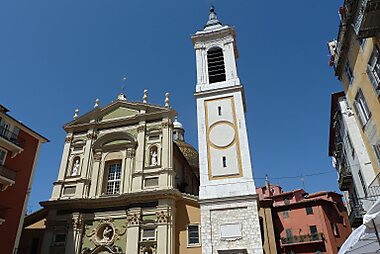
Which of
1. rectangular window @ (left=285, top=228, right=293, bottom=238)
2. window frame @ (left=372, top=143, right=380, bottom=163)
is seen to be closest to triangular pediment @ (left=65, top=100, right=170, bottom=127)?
window frame @ (left=372, top=143, right=380, bottom=163)

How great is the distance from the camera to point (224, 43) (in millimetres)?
25422

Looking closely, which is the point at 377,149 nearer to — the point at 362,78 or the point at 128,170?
the point at 362,78

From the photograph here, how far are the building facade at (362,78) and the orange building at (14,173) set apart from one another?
17.1 meters

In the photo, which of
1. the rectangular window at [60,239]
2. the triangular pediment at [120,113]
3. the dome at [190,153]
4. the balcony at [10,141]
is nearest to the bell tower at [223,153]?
the triangular pediment at [120,113]

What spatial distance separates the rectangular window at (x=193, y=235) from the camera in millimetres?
18328

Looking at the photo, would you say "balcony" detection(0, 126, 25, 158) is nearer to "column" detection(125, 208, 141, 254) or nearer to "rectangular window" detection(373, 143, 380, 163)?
"column" detection(125, 208, 141, 254)

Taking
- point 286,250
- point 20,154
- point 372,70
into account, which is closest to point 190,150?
point 286,250

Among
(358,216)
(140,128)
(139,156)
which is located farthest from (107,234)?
(358,216)

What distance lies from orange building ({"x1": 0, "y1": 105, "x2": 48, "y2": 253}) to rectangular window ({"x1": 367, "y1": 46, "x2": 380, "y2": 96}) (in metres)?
17.9

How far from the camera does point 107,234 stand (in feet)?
64.1

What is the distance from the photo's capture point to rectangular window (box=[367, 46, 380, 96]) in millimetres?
11594

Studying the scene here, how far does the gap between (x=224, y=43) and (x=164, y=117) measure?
811cm

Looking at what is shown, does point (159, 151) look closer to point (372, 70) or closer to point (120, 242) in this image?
point (120, 242)

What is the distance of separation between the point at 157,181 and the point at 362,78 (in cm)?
1317
